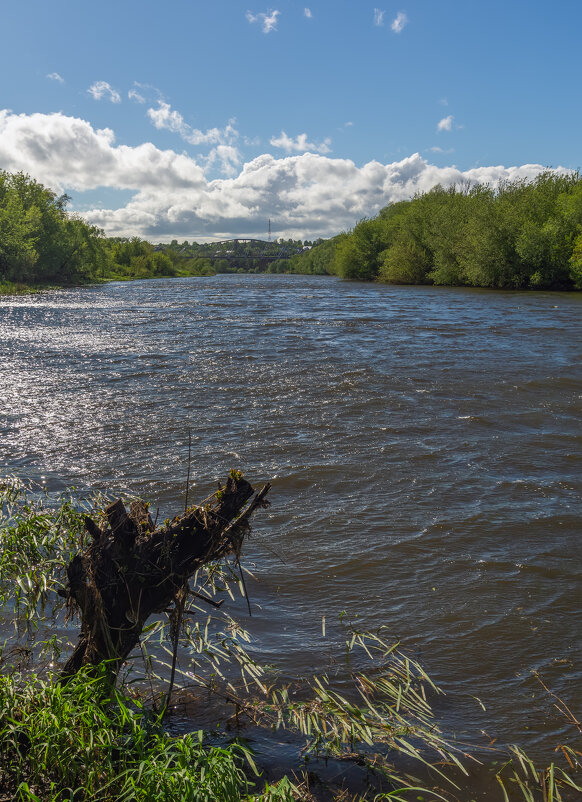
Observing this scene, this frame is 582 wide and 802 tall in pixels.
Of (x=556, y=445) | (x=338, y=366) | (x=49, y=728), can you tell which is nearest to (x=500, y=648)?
(x=49, y=728)

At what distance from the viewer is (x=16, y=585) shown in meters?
4.91

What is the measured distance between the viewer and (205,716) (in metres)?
4.08

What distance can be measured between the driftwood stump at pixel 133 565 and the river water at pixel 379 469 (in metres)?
1.51

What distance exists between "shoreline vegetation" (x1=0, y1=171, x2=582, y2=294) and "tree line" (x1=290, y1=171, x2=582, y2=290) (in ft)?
0.30

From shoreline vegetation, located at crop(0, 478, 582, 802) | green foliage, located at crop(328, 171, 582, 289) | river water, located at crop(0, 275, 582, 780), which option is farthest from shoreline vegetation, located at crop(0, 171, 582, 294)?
shoreline vegetation, located at crop(0, 478, 582, 802)

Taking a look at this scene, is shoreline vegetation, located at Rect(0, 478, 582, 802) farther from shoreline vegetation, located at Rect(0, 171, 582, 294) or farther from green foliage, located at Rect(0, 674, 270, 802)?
shoreline vegetation, located at Rect(0, 171, 582, 294)

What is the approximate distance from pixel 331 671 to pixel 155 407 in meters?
9.25

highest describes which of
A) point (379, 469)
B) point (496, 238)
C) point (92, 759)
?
point (496, 238)

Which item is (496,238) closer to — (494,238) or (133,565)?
(494,238)

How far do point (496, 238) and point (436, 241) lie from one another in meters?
11.3

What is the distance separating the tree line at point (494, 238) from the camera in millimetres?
51281

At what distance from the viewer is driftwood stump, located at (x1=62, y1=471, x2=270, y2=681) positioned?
367cm

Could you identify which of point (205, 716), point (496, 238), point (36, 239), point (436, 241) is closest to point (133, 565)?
point (205, 716)

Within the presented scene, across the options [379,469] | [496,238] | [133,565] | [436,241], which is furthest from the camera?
[436,241]
